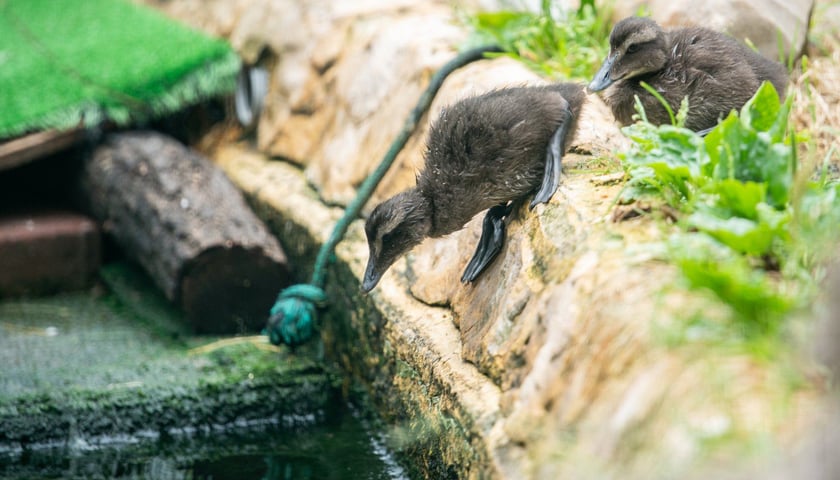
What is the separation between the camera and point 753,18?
5.44 m

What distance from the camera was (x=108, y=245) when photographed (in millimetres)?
7027

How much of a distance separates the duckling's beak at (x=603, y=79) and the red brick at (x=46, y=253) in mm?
4056

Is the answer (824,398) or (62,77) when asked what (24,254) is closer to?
(62,77)

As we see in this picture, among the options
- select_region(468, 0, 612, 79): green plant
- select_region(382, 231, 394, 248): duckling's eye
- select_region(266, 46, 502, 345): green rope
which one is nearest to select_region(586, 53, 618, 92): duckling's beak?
select_region(382, 231, 394, 248): duckling's eye

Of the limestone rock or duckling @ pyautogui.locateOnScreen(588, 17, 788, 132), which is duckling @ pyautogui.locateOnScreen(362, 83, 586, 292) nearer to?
duckling @ pyautogui.locateOnScreen(588, 17, 788, 132)

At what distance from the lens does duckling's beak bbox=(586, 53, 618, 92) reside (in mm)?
4125

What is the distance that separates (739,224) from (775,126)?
0.61 metres

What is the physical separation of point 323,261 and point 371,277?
1.08m

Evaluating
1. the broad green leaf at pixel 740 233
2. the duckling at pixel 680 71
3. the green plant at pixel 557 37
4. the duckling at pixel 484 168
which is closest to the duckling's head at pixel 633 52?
the duckling at pixel 680 71

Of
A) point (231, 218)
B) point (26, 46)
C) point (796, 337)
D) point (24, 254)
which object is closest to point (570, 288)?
point (796, 337)

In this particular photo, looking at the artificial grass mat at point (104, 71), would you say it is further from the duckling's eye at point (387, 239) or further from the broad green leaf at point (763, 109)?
the broad green leaf at point (763, 109)

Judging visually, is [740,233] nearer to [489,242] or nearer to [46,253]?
[489,242]

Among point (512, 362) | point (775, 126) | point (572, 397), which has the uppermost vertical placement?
point (775, 126)

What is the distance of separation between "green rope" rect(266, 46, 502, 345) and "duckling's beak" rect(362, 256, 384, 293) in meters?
1.00
